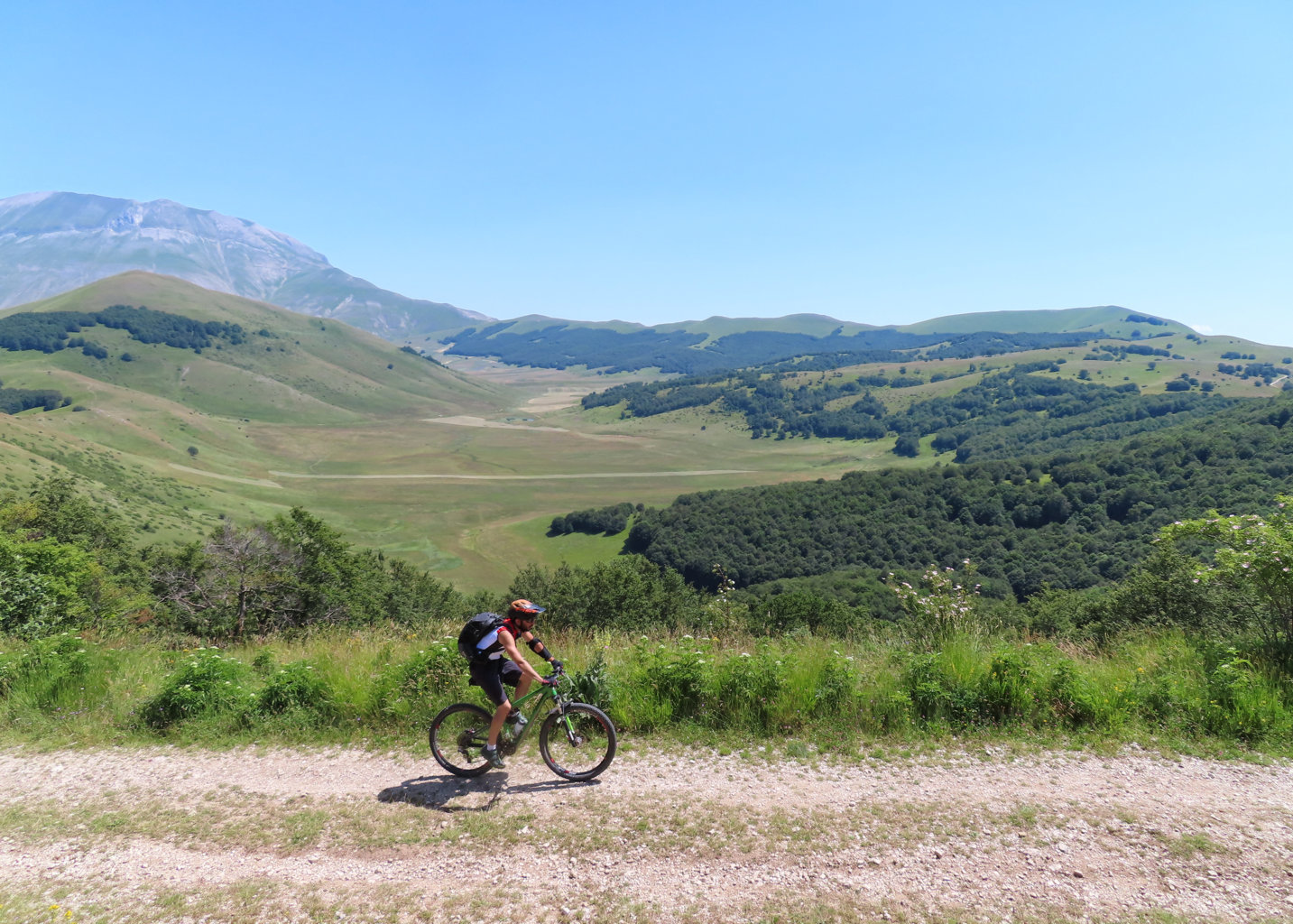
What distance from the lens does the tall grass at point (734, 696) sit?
8.12m

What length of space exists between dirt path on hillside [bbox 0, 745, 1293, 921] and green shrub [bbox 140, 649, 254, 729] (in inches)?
27.3

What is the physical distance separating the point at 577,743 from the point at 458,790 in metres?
1.49

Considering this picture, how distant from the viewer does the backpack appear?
7.37 m

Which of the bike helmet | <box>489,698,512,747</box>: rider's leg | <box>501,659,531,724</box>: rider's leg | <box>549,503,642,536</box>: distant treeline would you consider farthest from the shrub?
<box>549,503,642,536</box>: distant treeline

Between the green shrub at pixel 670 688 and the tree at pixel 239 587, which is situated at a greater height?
the green shrub at pixel 670 688

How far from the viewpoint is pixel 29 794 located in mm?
7137

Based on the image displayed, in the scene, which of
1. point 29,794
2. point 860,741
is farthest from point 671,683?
point 29,794

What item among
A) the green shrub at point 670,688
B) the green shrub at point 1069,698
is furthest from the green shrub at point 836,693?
the green shrub at point 1069,698

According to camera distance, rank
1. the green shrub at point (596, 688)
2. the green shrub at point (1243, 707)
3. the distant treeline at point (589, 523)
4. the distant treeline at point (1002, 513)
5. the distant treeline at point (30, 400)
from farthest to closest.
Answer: the distant treeline at point (30, 400)
the distant treeline at point (589, 523)
the distant treeline at point (1002, 513)
the green shrub at point (596, 688)
the green shrub at point (1243, 707)

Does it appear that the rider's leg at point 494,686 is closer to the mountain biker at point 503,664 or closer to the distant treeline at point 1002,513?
the mountain biker at point 503,664

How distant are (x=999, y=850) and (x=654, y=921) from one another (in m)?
3.50

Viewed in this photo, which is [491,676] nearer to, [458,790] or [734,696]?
[458,790]

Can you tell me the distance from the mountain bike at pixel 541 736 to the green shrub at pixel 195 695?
3.42 metres

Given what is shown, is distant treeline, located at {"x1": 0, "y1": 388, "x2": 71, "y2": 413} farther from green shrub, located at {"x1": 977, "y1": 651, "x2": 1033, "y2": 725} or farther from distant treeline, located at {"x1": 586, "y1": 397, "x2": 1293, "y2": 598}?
green shrub, located at {"x1": 977, "y1": 651, "x2": 1033, "y2": 725}
